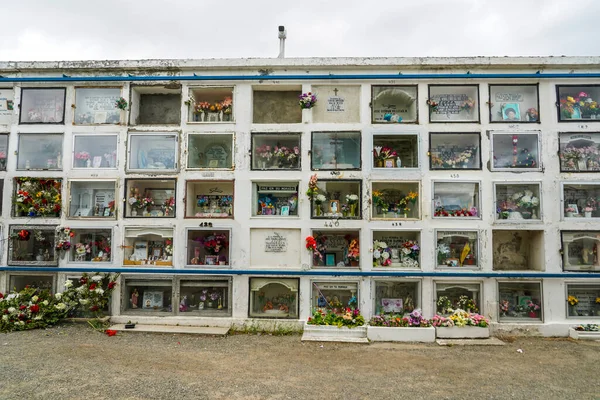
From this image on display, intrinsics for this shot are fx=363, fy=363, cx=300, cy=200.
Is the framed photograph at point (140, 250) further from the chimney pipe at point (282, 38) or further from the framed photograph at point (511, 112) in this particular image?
the framed photograph at point (511, 112)

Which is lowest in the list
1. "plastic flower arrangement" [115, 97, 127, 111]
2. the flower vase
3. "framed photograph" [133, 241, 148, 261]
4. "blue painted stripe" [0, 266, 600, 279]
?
"blue painted stripe" [0, 266, 600, 279]

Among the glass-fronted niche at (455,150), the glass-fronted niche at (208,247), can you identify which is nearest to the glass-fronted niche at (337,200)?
the glass-fronted niche at (455,150)

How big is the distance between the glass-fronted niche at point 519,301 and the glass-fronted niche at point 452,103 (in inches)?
169

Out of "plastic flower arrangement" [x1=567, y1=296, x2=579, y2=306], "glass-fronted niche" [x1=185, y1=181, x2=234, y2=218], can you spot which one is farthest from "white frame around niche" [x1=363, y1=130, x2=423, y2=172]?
"plastic flower arrangement" [x1=567, y1=296, x2=579, y2=306]

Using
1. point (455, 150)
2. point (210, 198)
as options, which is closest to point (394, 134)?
point (455, 150)

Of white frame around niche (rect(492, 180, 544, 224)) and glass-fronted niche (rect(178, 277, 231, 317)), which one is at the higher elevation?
white frame around niche (rect(492, 180, 544, 224))

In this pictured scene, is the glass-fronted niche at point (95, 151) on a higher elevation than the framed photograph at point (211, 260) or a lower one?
higher

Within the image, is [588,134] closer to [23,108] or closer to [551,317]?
[551,317]

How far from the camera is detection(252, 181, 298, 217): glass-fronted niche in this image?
9.27 metres

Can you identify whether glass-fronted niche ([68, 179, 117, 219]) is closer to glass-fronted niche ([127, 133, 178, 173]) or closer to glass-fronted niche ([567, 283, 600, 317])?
glass-fronted niche ([127, 133, 178, 173])

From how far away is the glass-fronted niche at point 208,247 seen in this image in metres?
9.20

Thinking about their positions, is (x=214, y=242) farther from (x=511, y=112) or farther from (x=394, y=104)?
(x=511, y=112)

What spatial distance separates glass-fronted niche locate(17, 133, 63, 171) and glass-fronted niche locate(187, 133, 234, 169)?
3.40m

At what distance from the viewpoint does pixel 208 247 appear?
931 centimetres
